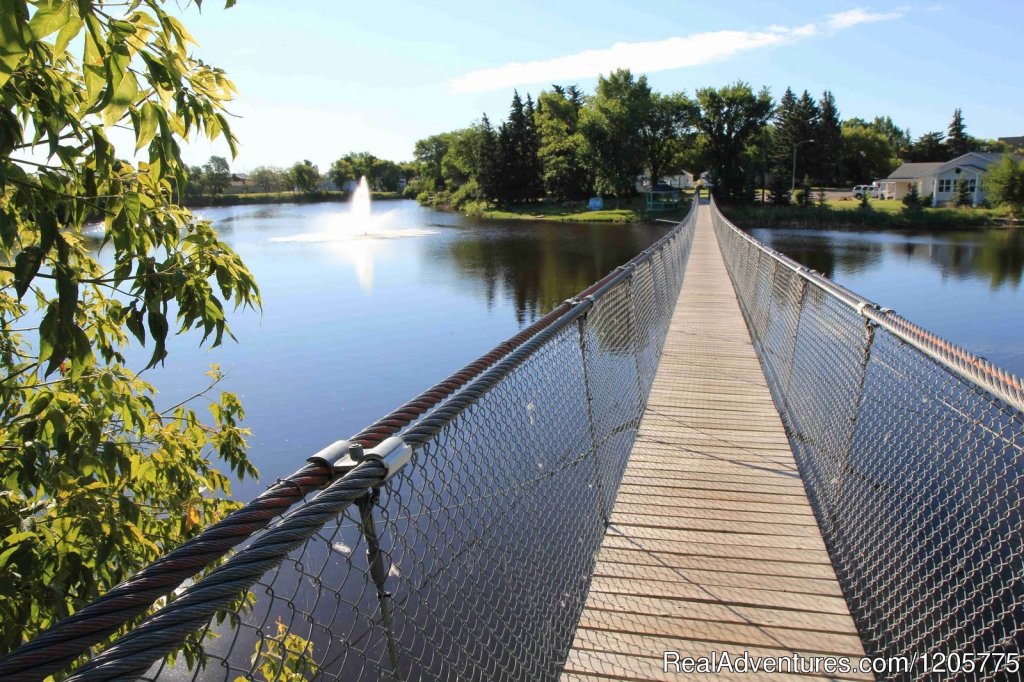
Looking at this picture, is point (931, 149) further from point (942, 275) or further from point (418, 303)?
point (418, 303)

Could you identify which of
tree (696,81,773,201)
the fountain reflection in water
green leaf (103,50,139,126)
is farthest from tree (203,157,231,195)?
green leaf (103,50,139,126)

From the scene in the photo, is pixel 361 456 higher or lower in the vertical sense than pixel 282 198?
lower

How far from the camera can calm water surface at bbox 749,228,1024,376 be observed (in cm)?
1526

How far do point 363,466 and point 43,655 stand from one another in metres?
0.52

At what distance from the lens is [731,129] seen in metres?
55.7

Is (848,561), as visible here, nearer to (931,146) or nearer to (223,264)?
(223,264)

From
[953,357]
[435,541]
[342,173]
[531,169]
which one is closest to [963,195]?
[531,169]

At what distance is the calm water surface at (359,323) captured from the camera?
34.2 feet

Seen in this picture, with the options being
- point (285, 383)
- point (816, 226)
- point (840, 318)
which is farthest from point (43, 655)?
point (816, 226)

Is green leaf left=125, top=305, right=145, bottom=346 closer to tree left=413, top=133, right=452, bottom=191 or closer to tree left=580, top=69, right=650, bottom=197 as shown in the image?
tree left=580, top=69, right=650, bottom=197

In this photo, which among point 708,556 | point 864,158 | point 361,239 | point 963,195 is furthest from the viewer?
point 864,158

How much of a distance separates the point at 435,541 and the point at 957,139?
90154mm

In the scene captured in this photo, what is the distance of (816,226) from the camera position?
44062mm

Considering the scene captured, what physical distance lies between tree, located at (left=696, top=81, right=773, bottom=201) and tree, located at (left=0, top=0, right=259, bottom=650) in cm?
5648
